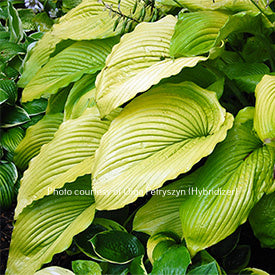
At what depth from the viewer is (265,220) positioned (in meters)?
1.21

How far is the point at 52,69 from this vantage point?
1.69 meters

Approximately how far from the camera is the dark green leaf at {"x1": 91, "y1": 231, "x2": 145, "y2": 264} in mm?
1208

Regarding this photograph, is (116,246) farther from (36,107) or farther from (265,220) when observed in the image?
(36,107)

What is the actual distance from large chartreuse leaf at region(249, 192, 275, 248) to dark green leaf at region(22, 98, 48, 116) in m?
1.14

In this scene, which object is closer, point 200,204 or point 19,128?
point 200,204

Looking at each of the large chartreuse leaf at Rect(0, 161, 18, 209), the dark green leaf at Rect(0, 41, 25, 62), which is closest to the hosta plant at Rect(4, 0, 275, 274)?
the large chartreuse leaf at Rect(0, 161, 18, 209)

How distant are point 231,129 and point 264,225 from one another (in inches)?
12.9

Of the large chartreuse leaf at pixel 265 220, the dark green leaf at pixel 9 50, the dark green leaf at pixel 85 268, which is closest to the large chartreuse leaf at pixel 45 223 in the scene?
the dark green leaf at pixel 85 268

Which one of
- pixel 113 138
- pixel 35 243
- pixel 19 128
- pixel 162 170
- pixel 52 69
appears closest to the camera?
pixel 162 170

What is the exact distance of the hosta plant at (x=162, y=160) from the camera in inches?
42.7

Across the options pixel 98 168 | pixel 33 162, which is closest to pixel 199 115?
pixel 98 168

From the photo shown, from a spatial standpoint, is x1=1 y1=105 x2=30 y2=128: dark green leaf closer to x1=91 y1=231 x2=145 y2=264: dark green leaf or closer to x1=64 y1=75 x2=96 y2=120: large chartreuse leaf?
x1=64 y1=75 x2=96 y2=120: large chartreuse leaf

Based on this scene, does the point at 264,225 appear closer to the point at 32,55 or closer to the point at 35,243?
the point at 35,243

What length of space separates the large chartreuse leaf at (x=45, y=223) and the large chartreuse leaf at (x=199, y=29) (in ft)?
1.99
